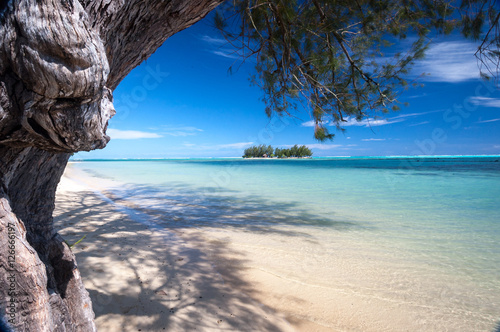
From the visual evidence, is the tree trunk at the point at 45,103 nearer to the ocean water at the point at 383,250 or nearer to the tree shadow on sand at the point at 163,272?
the tree shadow on sand at the point at 163,272

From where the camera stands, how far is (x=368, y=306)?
2184mm

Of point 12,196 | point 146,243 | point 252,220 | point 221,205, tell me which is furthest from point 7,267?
point 221,205

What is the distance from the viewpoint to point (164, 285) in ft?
7.43

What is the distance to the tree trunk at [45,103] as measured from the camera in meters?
0.66

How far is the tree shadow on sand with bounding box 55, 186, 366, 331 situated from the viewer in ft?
6.05

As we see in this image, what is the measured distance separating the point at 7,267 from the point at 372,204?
25.5 feet

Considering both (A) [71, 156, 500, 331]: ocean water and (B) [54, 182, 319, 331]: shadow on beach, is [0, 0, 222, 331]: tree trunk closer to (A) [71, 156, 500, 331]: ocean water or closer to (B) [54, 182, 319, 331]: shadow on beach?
(B) [54, 182, 319, 331]: shadow on beach

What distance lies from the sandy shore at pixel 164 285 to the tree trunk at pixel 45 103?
70cm

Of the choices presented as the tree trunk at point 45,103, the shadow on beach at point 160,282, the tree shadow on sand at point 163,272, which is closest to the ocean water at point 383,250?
the tree shadow on sand at point 163,272

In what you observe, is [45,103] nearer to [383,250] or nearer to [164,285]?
[164,285]

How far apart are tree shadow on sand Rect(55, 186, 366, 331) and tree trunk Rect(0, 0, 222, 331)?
2.49 ft

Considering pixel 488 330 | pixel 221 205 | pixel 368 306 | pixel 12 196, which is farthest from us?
pixel 221 205

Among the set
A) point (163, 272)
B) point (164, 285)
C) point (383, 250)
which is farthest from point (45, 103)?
point (383, 250)

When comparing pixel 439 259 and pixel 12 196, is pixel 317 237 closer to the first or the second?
pixel 439 259
